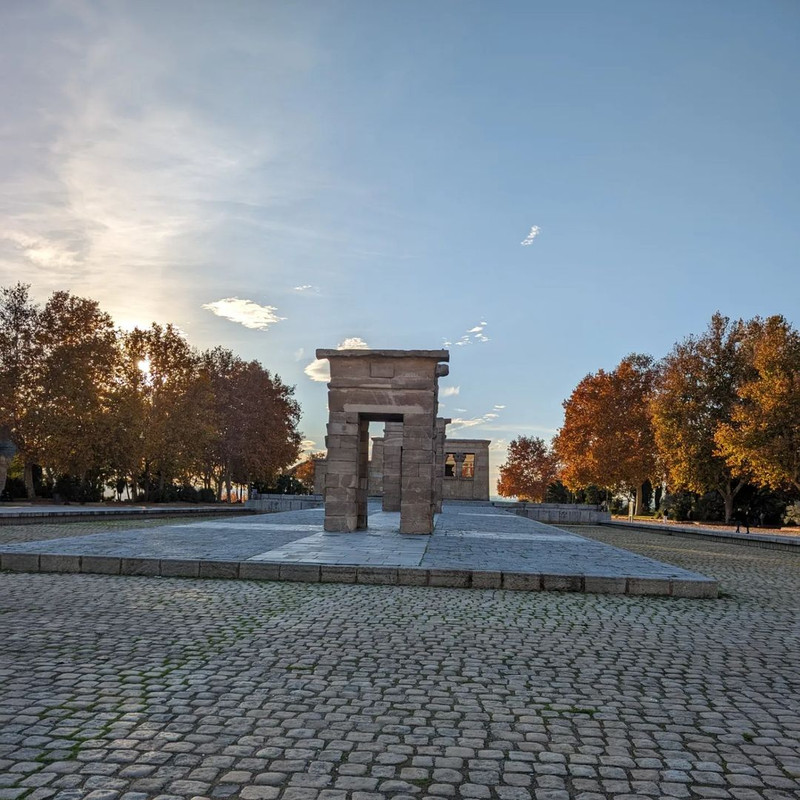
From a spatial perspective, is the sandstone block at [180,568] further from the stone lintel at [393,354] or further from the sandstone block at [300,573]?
the stone lintel at [393,354]

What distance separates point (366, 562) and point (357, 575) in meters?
0.61

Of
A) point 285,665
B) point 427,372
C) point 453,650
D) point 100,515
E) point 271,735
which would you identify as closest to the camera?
point 271,735

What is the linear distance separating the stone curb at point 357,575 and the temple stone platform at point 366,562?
14mm

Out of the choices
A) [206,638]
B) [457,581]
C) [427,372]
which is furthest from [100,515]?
[206,638]

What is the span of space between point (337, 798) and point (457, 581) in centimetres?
736

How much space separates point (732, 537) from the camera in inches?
1012

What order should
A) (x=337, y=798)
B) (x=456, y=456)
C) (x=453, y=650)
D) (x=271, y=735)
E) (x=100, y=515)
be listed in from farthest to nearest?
(x=456, y=456)
(x=100, y=515)
(x=453, y=650)
(x=271, y=735)
(x=337, y=798)

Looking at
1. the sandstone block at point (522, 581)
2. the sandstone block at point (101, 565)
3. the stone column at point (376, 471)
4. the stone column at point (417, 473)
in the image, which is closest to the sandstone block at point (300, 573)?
the sandstone block at point (101, 565)

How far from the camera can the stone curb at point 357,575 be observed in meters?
10.6

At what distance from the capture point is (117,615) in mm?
7738

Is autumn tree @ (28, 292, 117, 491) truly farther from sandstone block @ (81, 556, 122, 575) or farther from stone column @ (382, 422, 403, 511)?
sandstone block @ (81, 556, 122, 575)

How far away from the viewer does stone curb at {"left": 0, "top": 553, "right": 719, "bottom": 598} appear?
416 inches

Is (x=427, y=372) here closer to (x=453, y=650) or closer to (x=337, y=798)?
(x=453, y=650)

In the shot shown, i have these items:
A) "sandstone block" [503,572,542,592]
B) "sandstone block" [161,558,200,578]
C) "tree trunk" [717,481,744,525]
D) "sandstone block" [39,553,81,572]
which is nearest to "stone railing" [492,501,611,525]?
"tree trunk" [717,481,744,525]
